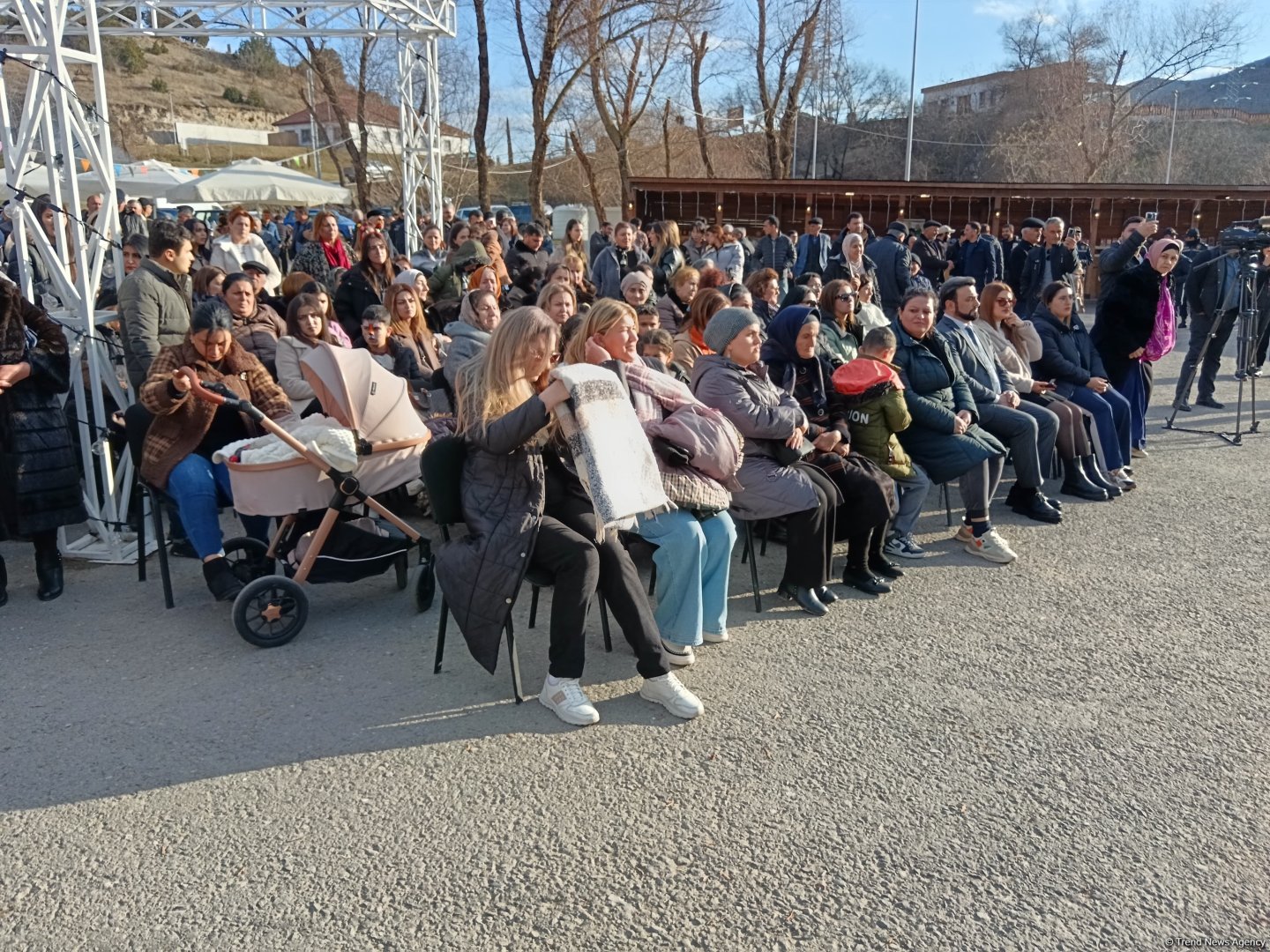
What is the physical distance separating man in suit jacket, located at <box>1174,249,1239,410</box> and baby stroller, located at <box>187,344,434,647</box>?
7.42 metres

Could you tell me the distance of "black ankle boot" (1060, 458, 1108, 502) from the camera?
21.5 ft


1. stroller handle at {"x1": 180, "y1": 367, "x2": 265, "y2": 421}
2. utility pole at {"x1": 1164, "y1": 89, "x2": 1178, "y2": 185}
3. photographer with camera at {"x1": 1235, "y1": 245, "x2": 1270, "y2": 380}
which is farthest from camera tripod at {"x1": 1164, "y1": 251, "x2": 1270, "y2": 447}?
utility pole at {"x1": 1164, "y1": 89, "x2": 1178, "y2": 185}

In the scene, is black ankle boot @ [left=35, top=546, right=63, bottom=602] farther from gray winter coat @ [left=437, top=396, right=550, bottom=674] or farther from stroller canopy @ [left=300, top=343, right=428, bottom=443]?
gray winter coat @ [left=437, top=396, right=550, bottom=674]

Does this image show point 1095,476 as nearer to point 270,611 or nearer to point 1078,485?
point 1078,485

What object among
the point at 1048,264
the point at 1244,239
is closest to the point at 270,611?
the point at 1244,239

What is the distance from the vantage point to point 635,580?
3803 mm

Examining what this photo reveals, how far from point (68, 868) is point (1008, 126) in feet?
187

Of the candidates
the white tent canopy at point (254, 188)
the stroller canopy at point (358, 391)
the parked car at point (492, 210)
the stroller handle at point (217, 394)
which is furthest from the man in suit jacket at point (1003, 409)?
the white tent canopy at point (254, 188)

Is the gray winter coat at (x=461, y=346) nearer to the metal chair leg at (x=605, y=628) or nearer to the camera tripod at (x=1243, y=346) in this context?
the metal chair leg at (x=605, y=628)

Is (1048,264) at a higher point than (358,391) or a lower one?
higher

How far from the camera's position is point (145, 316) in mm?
5535

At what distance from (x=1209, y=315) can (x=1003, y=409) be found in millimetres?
4674

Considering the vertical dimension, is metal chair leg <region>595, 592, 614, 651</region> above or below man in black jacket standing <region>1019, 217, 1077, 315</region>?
below

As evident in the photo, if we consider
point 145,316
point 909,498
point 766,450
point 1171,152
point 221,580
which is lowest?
point 221,580
